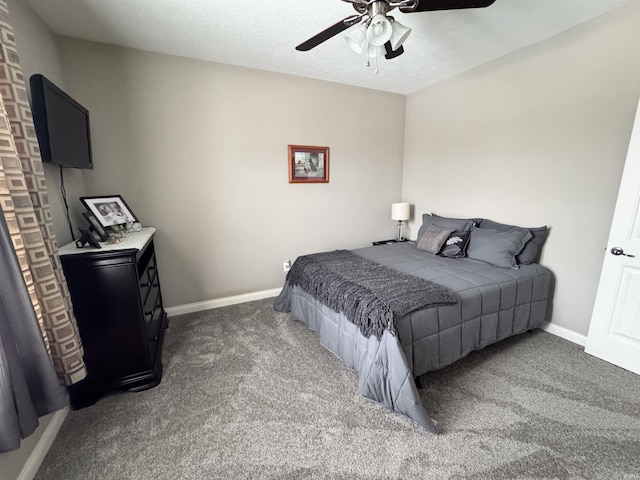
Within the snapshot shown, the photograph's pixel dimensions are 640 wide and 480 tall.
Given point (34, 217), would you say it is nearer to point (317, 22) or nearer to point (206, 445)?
point (206, 445)

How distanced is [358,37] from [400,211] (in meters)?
2.51

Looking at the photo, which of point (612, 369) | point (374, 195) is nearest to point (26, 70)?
point (374, 195)

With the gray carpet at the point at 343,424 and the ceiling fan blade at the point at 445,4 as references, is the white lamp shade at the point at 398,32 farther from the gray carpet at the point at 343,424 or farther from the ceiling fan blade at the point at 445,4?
the gray carpet at the point at 343,424

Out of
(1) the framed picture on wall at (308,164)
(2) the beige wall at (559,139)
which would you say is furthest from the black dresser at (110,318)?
(2) the beige wall at (559,139)

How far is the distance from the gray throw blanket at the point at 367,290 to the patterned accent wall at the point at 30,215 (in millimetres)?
1550

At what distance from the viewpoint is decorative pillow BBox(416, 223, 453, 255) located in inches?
120

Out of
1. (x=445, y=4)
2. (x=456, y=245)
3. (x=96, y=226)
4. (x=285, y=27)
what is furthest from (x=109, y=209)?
(x=456, y=245)

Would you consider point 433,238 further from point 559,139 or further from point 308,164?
point 308,164

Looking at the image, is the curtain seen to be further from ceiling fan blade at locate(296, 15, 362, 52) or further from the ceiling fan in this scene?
the ceiling fan

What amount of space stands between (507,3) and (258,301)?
3.41 metres

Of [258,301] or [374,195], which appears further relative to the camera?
[374,195]

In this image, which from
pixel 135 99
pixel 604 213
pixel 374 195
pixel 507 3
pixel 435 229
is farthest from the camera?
pixel 374 195

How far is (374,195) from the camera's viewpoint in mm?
4000

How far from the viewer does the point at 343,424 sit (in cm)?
168
